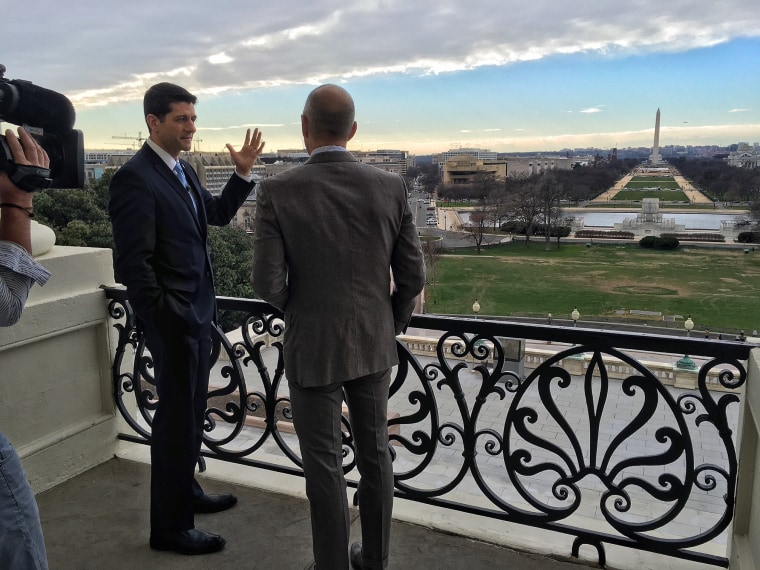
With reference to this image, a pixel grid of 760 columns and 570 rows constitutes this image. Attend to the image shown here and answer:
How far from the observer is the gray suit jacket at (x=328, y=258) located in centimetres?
156

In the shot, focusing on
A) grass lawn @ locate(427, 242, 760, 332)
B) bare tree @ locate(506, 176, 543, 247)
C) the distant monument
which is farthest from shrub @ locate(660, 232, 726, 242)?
the distant monument

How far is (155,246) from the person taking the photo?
1.89 metres

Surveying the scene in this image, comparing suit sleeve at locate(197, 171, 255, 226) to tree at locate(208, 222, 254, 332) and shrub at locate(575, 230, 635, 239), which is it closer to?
tree at locate(208, 222, 254, 332)

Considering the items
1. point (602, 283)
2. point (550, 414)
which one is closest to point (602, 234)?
point (602, 283)

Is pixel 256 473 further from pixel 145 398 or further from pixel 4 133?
pixel 4 133

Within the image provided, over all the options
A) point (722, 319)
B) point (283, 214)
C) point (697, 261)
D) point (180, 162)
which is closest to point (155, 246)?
point (180, 162)

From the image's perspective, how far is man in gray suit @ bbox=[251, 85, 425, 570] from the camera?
1.56m

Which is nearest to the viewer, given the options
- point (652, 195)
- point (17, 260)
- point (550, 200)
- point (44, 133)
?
point (17, 260)

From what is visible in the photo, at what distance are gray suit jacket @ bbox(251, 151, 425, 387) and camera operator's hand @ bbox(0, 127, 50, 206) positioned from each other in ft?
1.87

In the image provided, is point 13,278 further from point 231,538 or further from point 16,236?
point 231,538

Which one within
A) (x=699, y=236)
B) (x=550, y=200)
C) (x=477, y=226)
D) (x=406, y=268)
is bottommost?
(x=699, y=236)

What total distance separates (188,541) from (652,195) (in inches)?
2650

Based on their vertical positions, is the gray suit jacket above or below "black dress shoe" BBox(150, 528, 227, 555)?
above

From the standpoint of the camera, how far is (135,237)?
1.81 metres
